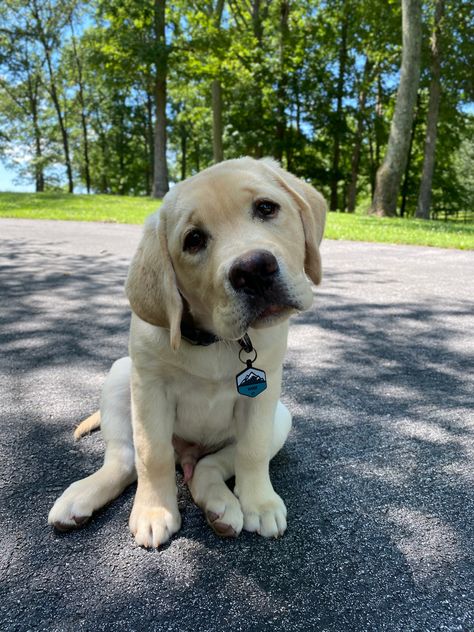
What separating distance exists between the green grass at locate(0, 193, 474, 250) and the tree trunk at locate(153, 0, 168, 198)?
3.30m

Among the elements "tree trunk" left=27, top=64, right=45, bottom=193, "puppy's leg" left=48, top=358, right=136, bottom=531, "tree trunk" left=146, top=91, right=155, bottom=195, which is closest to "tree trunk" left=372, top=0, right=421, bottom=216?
"puppy's leg" left=48, top=358, right=136, bottom=531

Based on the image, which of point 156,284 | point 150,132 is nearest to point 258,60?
point 150,132

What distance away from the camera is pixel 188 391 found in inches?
81.6

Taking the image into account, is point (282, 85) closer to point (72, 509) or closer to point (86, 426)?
point (86, 426)

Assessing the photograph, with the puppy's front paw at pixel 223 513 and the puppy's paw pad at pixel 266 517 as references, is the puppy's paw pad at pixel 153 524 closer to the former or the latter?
the puppy's front paw at pixel 223 513

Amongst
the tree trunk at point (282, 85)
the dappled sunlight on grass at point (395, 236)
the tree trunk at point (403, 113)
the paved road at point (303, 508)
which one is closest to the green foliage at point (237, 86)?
the tree trunk at point (282, 85)

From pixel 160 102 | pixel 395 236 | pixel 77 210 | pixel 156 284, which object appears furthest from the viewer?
pixel 160 102

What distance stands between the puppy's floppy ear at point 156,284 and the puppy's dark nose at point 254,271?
0.29m

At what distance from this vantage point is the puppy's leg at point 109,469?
75.5 inches

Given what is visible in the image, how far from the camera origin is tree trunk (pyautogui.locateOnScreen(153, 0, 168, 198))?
22.5 metres

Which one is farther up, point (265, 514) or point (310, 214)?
point (310, 214)

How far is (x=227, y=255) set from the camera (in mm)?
1872

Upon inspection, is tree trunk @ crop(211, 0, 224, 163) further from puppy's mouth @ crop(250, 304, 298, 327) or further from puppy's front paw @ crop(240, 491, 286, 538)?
puppy's front paw @ crop(240, 491, 286, 538)

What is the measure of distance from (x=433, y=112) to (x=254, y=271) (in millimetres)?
22313
